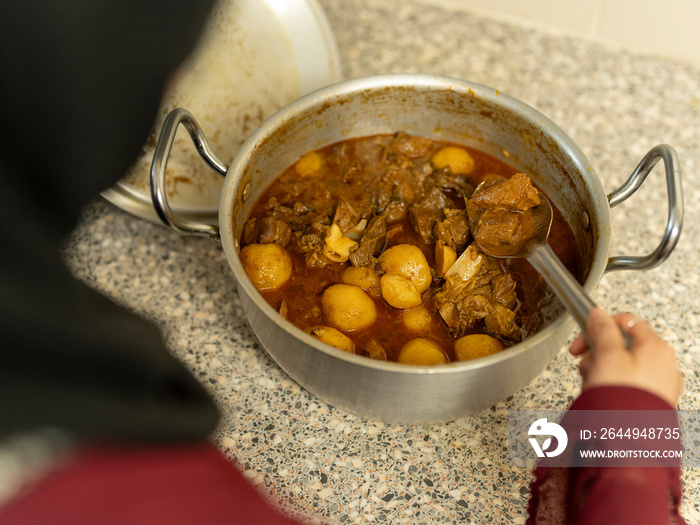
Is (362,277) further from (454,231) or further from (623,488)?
(623,488)

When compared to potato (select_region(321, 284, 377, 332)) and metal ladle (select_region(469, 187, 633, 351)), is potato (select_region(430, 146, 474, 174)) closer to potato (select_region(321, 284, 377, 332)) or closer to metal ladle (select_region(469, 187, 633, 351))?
metal ladle (select_region(469, 187, 633, 351))

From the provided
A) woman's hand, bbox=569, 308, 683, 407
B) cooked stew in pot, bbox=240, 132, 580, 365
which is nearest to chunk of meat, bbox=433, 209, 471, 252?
cooked stew in pot, bbox=240, 132, 580, 365

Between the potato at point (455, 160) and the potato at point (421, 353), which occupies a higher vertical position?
the potato at point (455, 160)

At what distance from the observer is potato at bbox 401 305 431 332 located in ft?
3.53

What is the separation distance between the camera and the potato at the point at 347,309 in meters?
1.06

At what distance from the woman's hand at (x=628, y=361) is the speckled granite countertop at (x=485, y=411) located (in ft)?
1.13

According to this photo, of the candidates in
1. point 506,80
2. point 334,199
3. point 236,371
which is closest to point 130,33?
point 334,199

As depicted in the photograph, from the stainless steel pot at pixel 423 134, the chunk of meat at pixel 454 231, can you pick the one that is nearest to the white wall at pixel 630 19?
the stainless steel pot at pixel 423 134

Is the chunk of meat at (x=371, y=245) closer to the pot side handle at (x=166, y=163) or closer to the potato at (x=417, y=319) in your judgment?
the potato at (x=417, y=319)

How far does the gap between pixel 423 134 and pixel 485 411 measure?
2.02ft

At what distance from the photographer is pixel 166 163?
0.95 metres

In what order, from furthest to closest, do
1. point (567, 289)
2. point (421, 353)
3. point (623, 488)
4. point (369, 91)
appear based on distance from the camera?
point (369, 91)
point (421, 353)
point (567, 289)
point (623, 488)

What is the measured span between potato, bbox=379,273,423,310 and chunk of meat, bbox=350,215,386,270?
0.19 ft

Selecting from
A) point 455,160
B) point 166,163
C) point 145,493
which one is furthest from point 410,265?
point 145,493
